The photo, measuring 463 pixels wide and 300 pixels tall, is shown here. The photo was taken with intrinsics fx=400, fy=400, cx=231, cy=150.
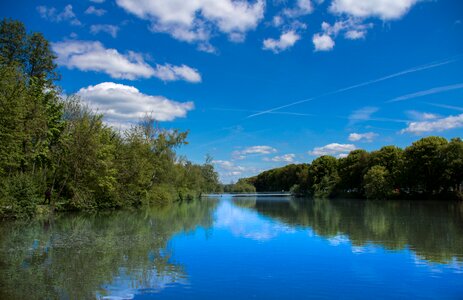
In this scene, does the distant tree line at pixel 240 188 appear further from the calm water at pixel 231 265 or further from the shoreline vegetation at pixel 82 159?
the calm water at pixel 231 265

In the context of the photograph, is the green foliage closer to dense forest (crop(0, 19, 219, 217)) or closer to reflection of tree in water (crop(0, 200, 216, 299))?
dense forest (crop(0, 19, 219, 217))

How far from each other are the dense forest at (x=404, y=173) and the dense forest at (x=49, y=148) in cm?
4915

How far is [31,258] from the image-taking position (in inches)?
587

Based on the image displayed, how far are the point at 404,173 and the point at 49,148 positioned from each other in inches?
2553

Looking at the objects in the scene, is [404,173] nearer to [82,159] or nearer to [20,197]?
[82,159]

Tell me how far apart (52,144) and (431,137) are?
66.1 metres

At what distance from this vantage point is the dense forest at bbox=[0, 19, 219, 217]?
2680cm

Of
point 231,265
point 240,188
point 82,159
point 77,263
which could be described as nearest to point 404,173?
point 82,159

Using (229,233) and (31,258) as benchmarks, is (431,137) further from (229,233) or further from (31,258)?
(31,258)

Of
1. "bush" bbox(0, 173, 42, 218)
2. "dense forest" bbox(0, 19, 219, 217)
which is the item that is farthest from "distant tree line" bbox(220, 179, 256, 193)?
"bush" bbox(0, 173, 42, 218)

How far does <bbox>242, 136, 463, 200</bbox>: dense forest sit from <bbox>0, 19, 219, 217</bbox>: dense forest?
49.1 m

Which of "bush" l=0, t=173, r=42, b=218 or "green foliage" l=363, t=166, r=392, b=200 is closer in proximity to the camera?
"bush" l=0, t=173, r=42, b=218

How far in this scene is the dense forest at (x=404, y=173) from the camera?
69000mm

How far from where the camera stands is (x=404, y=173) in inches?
3076
